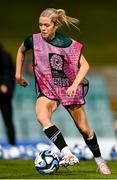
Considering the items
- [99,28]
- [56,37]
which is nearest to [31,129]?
[99,28]

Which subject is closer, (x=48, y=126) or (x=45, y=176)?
(x=45, y=176)

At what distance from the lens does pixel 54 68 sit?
9.87 meters

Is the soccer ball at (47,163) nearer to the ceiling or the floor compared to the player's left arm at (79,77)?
nearer to the floor

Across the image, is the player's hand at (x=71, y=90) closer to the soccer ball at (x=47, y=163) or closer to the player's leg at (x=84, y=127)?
the player's leg at (x=84, y=127)

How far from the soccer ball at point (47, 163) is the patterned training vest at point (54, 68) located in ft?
2.20

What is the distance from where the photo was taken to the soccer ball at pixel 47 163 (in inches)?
382

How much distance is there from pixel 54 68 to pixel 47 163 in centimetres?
116

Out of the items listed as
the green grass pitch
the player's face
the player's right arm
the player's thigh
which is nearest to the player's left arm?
the player's thigh

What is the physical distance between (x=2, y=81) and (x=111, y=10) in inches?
321

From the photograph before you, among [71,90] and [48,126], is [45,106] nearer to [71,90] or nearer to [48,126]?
[48,126]

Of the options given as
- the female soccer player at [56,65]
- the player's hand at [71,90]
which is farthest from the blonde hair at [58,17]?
the player's hand at [71,90]

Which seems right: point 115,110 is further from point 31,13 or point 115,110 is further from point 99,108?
point 31,13

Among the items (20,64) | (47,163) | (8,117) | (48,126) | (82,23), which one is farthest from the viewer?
(82,23)

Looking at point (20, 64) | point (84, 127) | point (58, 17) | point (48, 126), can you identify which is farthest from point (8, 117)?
point (48, 126)
